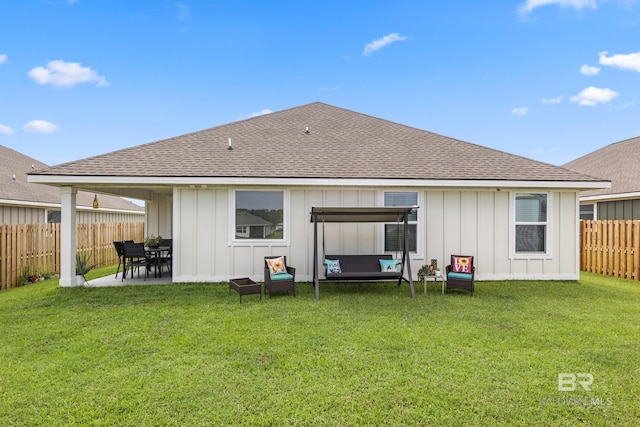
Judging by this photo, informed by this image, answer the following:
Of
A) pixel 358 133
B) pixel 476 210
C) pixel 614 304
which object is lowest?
pixel 614 304

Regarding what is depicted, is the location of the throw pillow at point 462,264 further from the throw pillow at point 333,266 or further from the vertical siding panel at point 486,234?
the throw pillow at point 333,266

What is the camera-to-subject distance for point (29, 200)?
38.5 ft

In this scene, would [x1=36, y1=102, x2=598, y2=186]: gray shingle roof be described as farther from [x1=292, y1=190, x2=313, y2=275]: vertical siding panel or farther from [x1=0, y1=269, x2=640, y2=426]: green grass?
[x1=0, y1=269, x2=640, y2=426]: green grass

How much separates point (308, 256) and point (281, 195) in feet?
5.48

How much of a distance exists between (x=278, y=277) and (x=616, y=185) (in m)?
12.7

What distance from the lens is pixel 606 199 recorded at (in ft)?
39.9

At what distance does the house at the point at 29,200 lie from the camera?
11234 millimetres

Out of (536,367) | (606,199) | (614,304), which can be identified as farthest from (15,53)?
(606,199)

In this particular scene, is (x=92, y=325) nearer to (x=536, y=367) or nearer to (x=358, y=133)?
(x=536, y=367)

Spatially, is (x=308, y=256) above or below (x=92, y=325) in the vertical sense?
above

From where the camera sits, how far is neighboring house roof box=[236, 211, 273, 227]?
8.47 metres

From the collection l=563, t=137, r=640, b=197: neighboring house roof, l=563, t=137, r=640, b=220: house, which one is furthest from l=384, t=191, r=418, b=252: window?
l=563, t=137, r=640, b=197: neighboring house roof

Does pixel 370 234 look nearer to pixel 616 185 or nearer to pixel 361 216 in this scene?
pixel 361 216

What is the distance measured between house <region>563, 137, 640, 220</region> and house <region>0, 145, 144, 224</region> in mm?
16940
